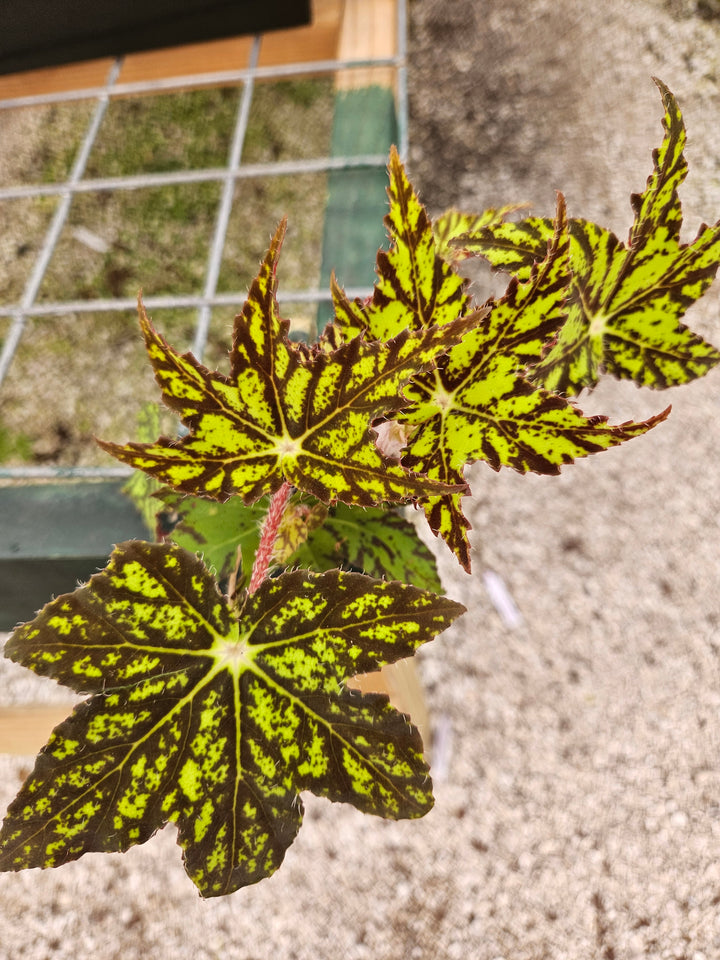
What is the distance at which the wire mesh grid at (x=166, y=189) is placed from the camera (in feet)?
2.69

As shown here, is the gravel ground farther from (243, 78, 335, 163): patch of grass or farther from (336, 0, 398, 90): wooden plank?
(243, 78, 335, 163): patch of grass

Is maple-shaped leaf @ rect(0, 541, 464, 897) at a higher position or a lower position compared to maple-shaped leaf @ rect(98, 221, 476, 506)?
lower

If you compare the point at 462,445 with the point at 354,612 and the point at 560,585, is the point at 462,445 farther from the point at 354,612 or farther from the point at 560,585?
the point at 560,585

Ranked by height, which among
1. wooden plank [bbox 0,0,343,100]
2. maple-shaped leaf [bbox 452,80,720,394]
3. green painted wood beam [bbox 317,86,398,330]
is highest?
wooden plank [bbox 0,0,343,100]

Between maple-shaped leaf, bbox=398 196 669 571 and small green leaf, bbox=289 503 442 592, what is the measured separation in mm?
118

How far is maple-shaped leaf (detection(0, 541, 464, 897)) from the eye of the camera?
1.10 feet

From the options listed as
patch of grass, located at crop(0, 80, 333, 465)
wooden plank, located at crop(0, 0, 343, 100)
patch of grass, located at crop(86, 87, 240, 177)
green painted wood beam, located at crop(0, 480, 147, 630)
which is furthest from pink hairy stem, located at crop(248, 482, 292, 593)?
patch of grass, located at crop(86, 87, 240, 177)

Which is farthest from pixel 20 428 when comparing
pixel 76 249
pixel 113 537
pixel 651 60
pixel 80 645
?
pixel 651 60

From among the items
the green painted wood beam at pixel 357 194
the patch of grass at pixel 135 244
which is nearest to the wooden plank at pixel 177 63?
the green painted wood beam at pixel 357 194

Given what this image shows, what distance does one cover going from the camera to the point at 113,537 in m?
0.63

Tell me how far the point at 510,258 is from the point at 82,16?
931 mm

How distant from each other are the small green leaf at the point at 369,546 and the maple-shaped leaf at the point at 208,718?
0.36 feet

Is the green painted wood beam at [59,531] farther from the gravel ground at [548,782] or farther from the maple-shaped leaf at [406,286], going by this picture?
the gravel ground at [548,782]

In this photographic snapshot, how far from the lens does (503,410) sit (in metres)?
0.34
